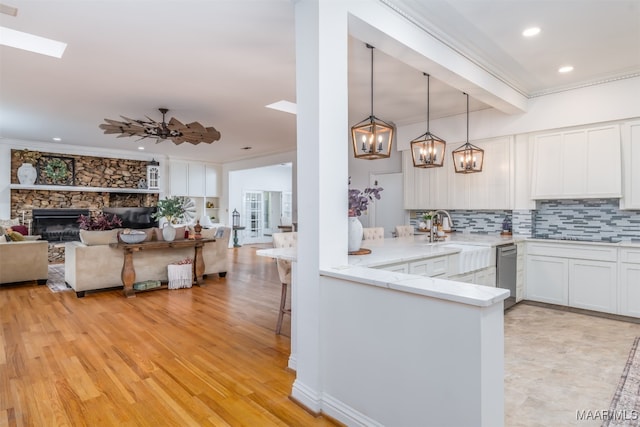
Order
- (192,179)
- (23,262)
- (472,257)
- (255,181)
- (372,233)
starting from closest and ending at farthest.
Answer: (472,257), (372,233), (23,262), (192,179), (255,181)

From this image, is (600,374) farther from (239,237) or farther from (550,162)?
(239,237)

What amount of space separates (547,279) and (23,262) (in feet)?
25.5

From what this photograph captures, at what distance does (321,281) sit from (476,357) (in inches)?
38.7

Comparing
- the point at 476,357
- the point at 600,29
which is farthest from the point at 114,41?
the point at 600,29

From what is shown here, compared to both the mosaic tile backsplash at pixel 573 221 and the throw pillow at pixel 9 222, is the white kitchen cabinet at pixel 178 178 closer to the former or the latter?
the throw pillow at pixel 9 222

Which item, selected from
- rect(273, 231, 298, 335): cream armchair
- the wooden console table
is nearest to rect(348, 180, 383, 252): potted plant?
rect(273, 231, 298, 335): cream armchair

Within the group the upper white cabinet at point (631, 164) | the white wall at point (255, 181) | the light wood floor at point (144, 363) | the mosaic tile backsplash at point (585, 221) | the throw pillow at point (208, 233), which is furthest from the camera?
the white wall at point (255, 181)

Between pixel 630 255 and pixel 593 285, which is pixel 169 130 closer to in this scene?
pixel 593 285

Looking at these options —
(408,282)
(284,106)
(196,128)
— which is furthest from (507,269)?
(196,128)

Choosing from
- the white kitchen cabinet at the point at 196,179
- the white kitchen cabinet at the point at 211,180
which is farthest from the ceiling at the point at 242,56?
the white kitchen cabinet at the point at 211,180

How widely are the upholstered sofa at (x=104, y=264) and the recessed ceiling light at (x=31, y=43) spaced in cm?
265

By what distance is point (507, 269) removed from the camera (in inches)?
171

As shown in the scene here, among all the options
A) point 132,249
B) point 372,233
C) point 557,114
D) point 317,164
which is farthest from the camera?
point 132,249

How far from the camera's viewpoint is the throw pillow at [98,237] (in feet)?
16.8
